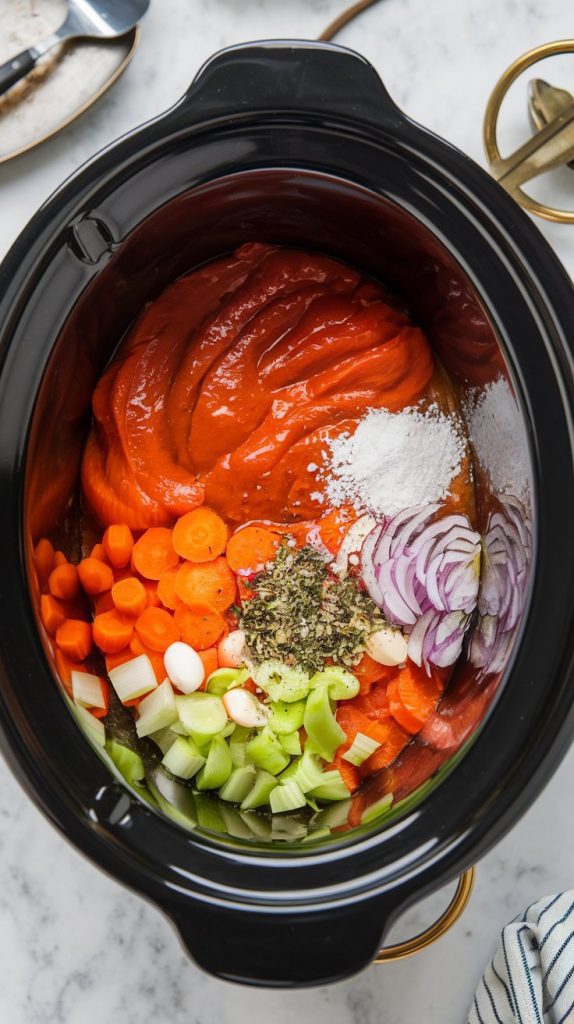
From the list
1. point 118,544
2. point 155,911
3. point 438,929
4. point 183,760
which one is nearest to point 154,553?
point 118,544

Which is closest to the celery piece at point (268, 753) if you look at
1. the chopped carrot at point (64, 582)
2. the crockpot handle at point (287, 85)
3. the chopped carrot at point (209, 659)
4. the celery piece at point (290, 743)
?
the celery piece at point (290, 743)

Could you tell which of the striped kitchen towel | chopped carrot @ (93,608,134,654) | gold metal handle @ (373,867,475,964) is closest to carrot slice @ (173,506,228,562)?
chopped carrot @ (93,608,134,654)

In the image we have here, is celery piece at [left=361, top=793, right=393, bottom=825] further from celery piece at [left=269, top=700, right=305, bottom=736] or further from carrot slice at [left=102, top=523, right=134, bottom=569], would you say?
carrot slice at [left=102, top=523, right=134, bottom=569]

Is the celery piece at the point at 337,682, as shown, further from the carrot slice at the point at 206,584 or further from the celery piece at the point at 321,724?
the carrot slice at the point at 206,584

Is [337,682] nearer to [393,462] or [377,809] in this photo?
[377,809]

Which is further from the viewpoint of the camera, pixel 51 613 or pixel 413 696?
pixel 413 696
